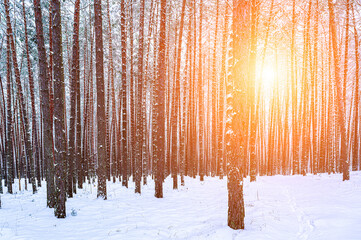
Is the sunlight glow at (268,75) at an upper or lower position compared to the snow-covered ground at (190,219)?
upper

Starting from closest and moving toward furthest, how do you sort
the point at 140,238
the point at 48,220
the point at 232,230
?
the point at 140,238 < the point at 232,230 < the point at 48,220

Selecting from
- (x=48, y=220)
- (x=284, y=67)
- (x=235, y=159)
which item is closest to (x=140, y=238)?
(x=235, y=159)

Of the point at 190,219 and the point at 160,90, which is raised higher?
the point at 160,90

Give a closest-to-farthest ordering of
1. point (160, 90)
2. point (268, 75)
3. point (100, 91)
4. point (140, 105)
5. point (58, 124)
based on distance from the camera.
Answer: point (58, 124) → point (100, 91) → point (160, 90) → point (140, 105) → point (268, 75)

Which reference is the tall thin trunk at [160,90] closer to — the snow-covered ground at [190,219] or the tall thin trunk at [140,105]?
the snow-covered ground at [190,219]

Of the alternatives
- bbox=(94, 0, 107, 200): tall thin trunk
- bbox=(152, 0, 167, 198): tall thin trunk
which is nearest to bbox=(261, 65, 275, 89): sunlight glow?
bbox=(152, 0, 167, 198): tall thin trunk

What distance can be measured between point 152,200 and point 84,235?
4.62 m

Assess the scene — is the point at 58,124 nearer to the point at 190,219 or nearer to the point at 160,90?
the point at 160,90

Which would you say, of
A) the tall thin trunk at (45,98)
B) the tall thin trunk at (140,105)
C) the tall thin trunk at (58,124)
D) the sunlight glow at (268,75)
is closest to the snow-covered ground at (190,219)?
the tall thin trunk at (58,124)

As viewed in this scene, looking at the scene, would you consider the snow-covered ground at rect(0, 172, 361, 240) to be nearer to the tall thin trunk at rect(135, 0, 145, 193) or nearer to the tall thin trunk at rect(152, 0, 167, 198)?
the tall thin trunk at rect(152, 0, 167, 198)

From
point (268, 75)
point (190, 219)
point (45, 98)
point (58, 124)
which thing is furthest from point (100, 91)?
point (268, 75)

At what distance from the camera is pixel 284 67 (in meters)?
28.9

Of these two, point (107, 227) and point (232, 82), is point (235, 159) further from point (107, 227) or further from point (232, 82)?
point (107, 227)

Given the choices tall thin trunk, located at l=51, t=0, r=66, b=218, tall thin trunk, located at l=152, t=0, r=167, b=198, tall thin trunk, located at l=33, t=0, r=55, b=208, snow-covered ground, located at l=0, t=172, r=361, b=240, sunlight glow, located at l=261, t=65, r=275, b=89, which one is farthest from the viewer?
sunlight glow, located at l=261, t=65, r=275, b=89
